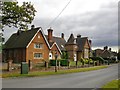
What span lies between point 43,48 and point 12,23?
18.3 meters

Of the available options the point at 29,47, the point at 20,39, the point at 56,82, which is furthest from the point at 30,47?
the point at 56,82

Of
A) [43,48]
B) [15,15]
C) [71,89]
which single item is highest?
[15,15]

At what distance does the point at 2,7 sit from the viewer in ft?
109

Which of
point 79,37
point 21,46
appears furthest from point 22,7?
point 79,37

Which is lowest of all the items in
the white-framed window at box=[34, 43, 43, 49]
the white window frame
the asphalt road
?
the asphalt road

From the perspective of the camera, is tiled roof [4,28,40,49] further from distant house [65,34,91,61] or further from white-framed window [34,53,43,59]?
distant house [65,34,91,61]

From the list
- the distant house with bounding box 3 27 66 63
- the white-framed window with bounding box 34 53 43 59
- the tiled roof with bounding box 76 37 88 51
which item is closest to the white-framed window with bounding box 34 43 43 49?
the distant house with bounding box 3 27 66 63

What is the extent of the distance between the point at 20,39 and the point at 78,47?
26956 mm

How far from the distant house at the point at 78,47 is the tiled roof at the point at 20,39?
19.1 m

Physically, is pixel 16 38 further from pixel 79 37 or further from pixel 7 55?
pixel 79 37

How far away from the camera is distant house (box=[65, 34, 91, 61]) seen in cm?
7300

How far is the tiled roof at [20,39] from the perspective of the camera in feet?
167

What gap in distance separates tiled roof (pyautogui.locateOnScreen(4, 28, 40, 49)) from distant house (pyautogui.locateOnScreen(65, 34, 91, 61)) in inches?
753

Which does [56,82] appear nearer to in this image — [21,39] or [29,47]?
[29,47]
